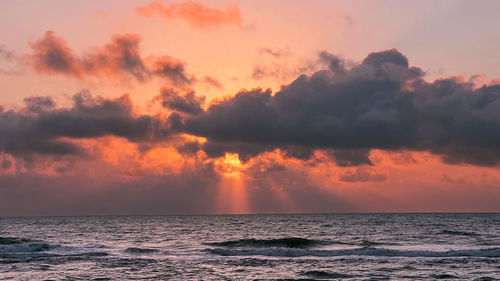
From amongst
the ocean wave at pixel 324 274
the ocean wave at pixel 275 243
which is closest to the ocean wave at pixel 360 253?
the ocean wave at pixel 275 243

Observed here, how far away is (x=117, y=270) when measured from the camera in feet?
133

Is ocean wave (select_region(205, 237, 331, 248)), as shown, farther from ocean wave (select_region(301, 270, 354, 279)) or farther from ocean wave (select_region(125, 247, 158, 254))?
ocean wave (select_region(301, 270, 354, 279))

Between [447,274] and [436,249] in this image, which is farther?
[436,249]

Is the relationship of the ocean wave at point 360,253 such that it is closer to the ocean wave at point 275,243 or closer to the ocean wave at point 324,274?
the ocean wave at point 275,243

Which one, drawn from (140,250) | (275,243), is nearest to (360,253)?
(275,243)

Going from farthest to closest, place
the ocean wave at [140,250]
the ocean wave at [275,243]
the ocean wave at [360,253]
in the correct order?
the ocean wave at [275,243] → the ocean wave at [140,250] → the ocean wave at [360,253]

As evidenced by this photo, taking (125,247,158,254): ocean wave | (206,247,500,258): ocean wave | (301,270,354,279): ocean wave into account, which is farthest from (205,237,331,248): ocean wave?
(301,270,354,279): ocean wave

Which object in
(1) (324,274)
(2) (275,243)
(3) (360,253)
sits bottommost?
(2) (275,243)

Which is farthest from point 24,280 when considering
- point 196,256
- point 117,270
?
point 196,256

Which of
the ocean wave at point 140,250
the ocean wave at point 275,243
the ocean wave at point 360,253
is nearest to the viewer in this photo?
the ocean wave at point 360,253

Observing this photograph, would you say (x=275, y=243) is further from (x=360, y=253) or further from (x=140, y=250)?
(x=140, y=250)

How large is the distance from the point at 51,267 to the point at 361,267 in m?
29.6

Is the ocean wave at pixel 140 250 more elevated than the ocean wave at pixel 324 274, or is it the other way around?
the ocean wave at pixel 324 274

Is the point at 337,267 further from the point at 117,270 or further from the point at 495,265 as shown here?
the point at 117,270
